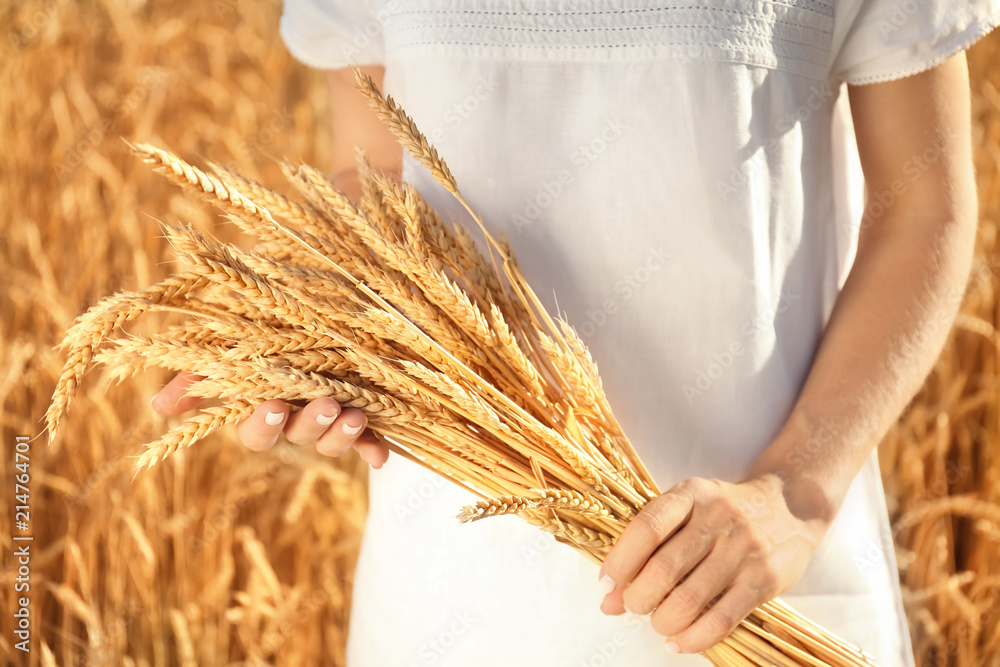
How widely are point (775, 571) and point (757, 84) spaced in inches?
16.3

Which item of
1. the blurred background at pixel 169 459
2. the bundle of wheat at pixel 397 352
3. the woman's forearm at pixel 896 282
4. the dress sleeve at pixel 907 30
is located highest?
the dress sleeve at pixel 907 30

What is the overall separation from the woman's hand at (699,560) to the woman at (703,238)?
0.16 ft

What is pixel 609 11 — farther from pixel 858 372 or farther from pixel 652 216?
pixel 858 372

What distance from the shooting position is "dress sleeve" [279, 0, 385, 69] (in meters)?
0.79

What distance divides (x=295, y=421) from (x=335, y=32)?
48 centimetres

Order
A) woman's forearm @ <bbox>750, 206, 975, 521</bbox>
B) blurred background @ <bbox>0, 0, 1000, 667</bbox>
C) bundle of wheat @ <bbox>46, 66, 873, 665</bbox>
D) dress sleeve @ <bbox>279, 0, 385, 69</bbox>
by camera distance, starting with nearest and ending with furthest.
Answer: bundle of wheat @ <bbox>46, 66, 873, 665</bbox>
woman's forearm @ <bbox>750, 206, 975, 521</bbox>
dress sleeve @ <bbox>279, 0, 385, 69</bbox>
blurred background @ <bbox>0, 0, 1000, 667</bbox>

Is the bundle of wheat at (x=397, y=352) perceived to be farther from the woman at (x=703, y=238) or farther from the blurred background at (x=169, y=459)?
the blurred background at (x=169, y=459)

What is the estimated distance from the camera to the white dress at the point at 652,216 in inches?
24.7

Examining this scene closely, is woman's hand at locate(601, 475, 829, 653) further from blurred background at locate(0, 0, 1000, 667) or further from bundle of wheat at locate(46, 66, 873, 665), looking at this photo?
blurred background at locate(0, 0, 1000, 667)

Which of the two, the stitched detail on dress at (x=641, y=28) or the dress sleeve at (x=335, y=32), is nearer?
the stitched detail on dress at (x=641, y=28)

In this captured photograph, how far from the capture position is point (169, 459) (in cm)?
139

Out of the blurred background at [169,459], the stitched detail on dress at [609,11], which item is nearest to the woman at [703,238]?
the stitched detail on dress at [609,11]

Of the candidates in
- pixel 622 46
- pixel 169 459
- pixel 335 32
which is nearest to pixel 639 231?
pixel 622 46

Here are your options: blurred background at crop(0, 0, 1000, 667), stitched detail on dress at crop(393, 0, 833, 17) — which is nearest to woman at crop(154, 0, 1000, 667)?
stitched detail on dress at crop(393, 0, 833, 17)
